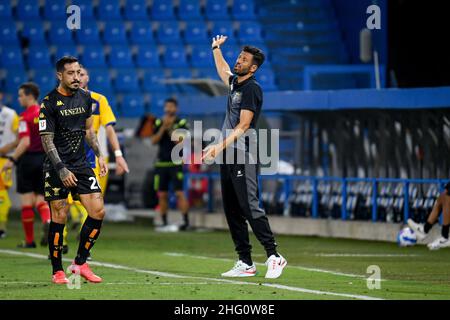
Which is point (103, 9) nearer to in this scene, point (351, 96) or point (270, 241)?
point (351, 96)

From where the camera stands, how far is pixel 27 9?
104 ft

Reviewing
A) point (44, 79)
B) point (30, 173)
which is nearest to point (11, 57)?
point (44, 79)

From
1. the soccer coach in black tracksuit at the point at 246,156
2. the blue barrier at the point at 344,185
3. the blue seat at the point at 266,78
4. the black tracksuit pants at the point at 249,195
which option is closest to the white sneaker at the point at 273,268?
the soccer coach in black tracksuit at the point at 246,156

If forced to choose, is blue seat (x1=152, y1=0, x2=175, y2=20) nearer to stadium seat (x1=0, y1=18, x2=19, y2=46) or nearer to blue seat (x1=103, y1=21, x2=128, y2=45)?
blue seat (x1=103, y1=21, x2=128, y2=45)

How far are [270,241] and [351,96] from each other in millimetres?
8284

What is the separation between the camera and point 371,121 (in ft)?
71.2

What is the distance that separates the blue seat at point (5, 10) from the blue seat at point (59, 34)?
1117mm

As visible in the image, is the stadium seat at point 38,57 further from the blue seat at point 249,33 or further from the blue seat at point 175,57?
the blue seat at point 249,33

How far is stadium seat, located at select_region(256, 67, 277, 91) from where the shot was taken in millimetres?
30703

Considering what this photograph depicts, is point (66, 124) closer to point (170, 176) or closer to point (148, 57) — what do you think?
point (170, 176)

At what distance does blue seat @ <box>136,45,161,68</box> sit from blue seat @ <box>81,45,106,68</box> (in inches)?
37.2

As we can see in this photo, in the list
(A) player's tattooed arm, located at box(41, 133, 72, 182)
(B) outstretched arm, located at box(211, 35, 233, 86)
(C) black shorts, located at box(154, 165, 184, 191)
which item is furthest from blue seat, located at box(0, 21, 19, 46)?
(A) player's tattooed arm, located at box(41, 133, 72, 182)
